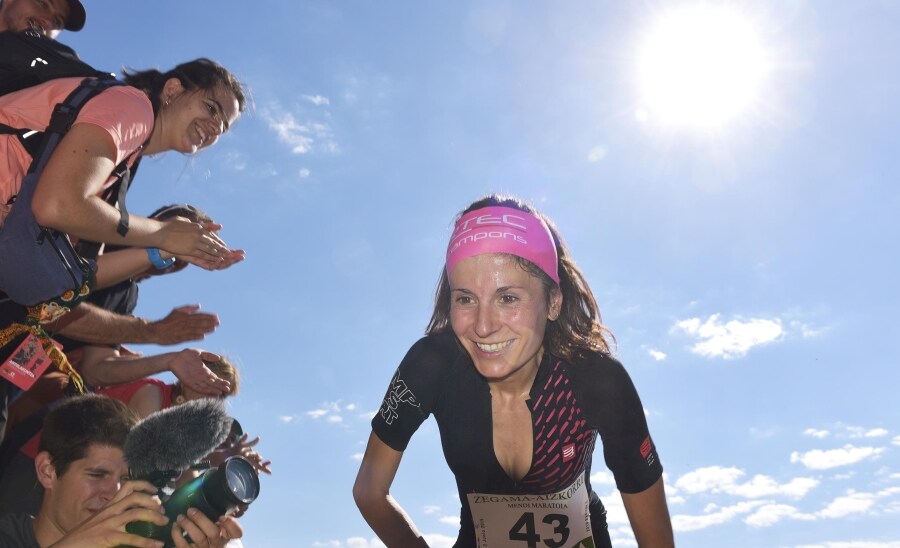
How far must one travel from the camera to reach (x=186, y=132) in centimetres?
483

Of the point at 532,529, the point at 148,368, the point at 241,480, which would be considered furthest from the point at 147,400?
the point at 241,480

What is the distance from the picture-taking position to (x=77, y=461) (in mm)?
4812

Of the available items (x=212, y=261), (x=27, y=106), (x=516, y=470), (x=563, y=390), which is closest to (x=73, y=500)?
(x=212, y=261)

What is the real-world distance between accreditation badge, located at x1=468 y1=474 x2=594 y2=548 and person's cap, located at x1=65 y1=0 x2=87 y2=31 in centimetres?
495

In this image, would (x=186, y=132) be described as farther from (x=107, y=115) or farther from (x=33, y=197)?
(x=33, y=197)

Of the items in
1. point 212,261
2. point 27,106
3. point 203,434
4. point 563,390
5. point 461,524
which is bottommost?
point 203,434

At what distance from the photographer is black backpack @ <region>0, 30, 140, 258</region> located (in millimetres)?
4078

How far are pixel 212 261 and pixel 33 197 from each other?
3.86 ft

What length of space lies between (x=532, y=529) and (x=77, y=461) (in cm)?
310

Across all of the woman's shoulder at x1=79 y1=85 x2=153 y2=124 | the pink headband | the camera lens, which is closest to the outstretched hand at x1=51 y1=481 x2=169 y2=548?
the camera lens

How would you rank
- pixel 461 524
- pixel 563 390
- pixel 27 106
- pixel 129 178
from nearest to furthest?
pixel 27 106 < pixel 129 178 < pixel 563 390 < pixel 461 524

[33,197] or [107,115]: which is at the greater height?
[107,115]

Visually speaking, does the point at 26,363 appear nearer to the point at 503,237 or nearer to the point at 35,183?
the point at 35,183

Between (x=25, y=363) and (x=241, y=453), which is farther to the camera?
(x=241, y=453)
